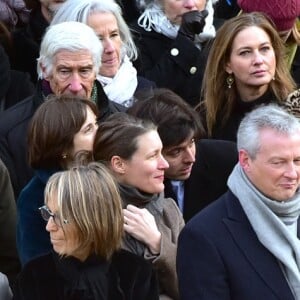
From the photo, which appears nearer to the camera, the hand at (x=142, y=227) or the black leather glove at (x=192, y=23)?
the hand at (x=142, y=227)

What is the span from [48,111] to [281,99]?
1.32m

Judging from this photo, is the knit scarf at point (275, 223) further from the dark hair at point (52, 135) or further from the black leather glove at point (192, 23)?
the black leather glove at point (192, 23)

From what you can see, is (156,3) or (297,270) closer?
(297,270)

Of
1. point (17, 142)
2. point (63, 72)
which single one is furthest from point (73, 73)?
point (17, 142)

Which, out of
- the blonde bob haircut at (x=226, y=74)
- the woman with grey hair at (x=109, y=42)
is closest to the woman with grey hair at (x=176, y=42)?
the woman with grey hair at (x=109, y=42)

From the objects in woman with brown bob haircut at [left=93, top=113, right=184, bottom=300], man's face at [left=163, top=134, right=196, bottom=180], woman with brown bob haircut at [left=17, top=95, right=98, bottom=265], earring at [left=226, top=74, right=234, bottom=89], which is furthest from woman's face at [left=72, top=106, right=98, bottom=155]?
earring at [left=226, top=74, right=234, bottom=89]

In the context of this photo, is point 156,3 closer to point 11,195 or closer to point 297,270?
point 11,195

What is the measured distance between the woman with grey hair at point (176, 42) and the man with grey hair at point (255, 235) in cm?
181

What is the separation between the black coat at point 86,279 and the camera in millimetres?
3582

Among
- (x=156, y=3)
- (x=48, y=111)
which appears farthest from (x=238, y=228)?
(x=156, y=3)

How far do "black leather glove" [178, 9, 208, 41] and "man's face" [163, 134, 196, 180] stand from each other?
1.34 metres

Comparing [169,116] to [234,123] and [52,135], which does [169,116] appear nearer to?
[52,135]

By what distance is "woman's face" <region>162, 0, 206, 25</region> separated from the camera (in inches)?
223

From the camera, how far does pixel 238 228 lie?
12.3ft
